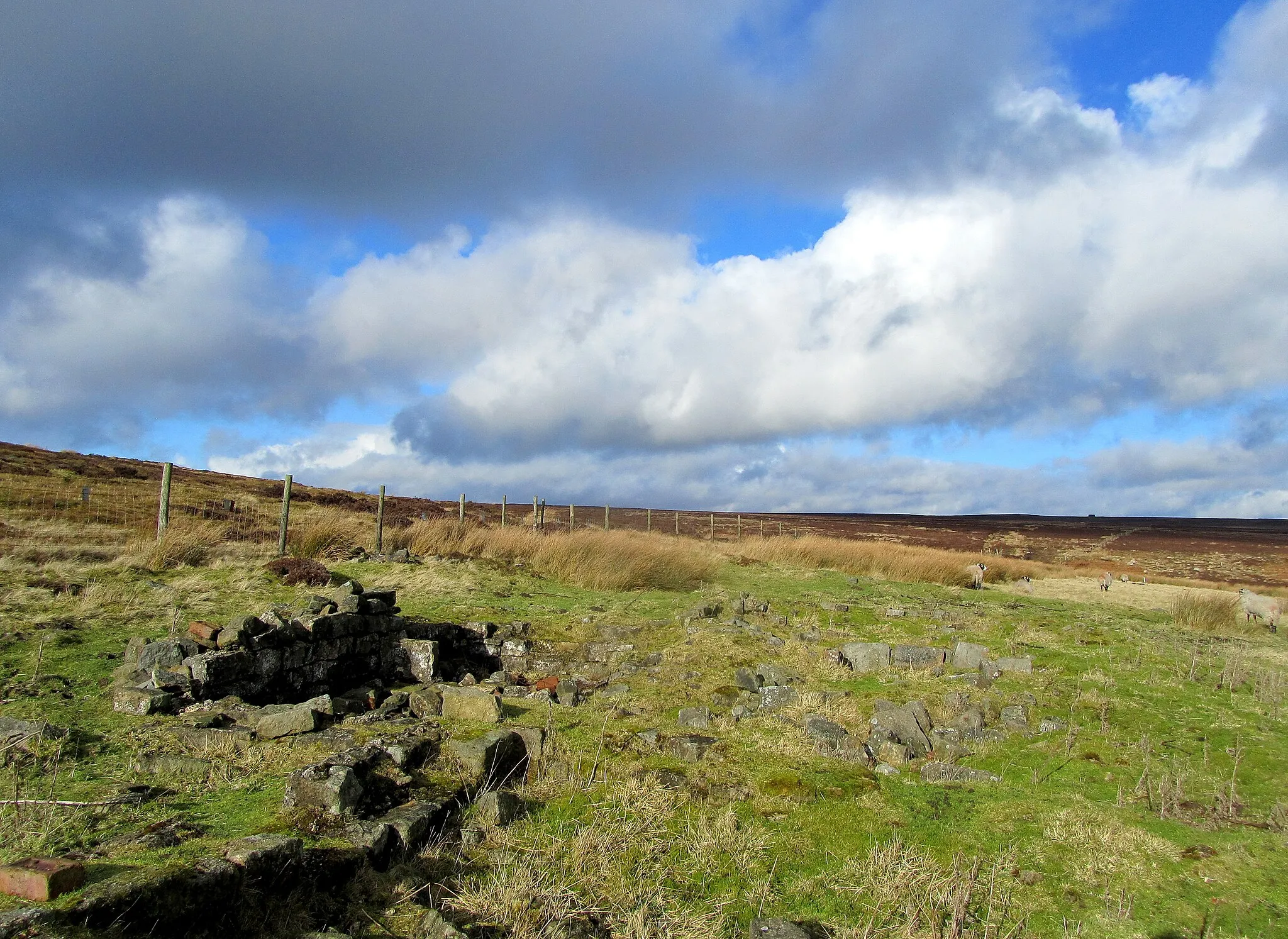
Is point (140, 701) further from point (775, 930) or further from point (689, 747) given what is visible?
point (775, 930)

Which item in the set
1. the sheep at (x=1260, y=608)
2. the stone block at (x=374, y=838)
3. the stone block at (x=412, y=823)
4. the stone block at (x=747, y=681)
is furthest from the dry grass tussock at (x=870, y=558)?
the stone block at (x=374, y=838)

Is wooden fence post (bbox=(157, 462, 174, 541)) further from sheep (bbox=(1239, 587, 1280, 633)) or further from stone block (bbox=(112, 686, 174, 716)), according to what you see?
sheep (bbox=(1239, 587, 1280, 633))

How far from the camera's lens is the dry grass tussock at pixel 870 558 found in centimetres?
2548

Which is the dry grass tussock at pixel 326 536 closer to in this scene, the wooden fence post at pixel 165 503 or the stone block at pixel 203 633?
the wooden fence post at pixel 165 503

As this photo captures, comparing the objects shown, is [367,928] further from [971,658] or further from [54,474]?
[54,474]

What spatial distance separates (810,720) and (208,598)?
921 cm

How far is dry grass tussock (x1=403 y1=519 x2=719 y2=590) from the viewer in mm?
18859

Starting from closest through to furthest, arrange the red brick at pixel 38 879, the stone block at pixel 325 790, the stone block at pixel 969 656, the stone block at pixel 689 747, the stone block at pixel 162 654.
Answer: the red brick at pixel 38 879
the stone block at pixel 325 790
the stone block at pixel 689 747
the stone block at pixel 162 654
the stone block at pixel 969 656

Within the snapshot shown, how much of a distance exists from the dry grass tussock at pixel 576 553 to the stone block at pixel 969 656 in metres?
9.51

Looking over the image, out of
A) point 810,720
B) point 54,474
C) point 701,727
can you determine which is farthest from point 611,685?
point 54,474

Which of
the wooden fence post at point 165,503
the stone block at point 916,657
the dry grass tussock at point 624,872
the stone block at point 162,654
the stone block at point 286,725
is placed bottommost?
the dry grass tussock at point 624,872

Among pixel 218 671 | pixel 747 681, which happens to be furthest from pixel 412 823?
pixel 747 681

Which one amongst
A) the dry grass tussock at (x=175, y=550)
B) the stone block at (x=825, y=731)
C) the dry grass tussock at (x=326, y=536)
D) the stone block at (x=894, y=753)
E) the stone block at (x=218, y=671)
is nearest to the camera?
the stone block at (x=894, y=753)

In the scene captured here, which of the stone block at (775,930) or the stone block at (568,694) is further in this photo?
the stone block at (568,694)
